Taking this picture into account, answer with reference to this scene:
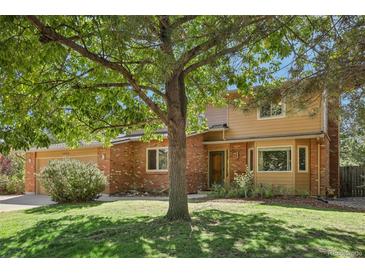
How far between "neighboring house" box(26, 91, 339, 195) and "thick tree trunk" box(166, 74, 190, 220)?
886 cm

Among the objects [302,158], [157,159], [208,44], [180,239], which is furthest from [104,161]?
[208,44]

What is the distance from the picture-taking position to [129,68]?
9.40 m

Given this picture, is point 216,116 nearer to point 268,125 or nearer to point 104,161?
point 268,125

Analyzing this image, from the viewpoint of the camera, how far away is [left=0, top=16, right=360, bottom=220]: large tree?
6453 millimetres

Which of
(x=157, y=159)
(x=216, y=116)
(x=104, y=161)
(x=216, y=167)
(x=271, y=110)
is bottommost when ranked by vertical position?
(x=216, y=167)

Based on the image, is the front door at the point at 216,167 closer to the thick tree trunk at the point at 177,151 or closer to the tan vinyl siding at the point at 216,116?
the tan vinyl siding at the point at 216,116

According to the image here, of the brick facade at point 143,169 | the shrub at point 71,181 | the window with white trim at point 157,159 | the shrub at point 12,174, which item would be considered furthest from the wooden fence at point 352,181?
the shrub at point 12,174

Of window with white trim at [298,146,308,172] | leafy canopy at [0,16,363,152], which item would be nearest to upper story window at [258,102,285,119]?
leafy canopy at [0,16,363,152]

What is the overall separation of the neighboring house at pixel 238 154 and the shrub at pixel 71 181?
140 inches

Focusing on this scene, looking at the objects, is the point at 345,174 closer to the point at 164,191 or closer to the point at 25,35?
the point at 164,191

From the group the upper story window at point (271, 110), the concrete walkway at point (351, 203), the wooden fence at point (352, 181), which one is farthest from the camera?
the wooden fence at point (352, 181)

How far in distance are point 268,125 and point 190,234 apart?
11749 millimetres

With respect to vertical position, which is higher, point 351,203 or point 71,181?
point 71,181

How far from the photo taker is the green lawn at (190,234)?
6124 millimetres
